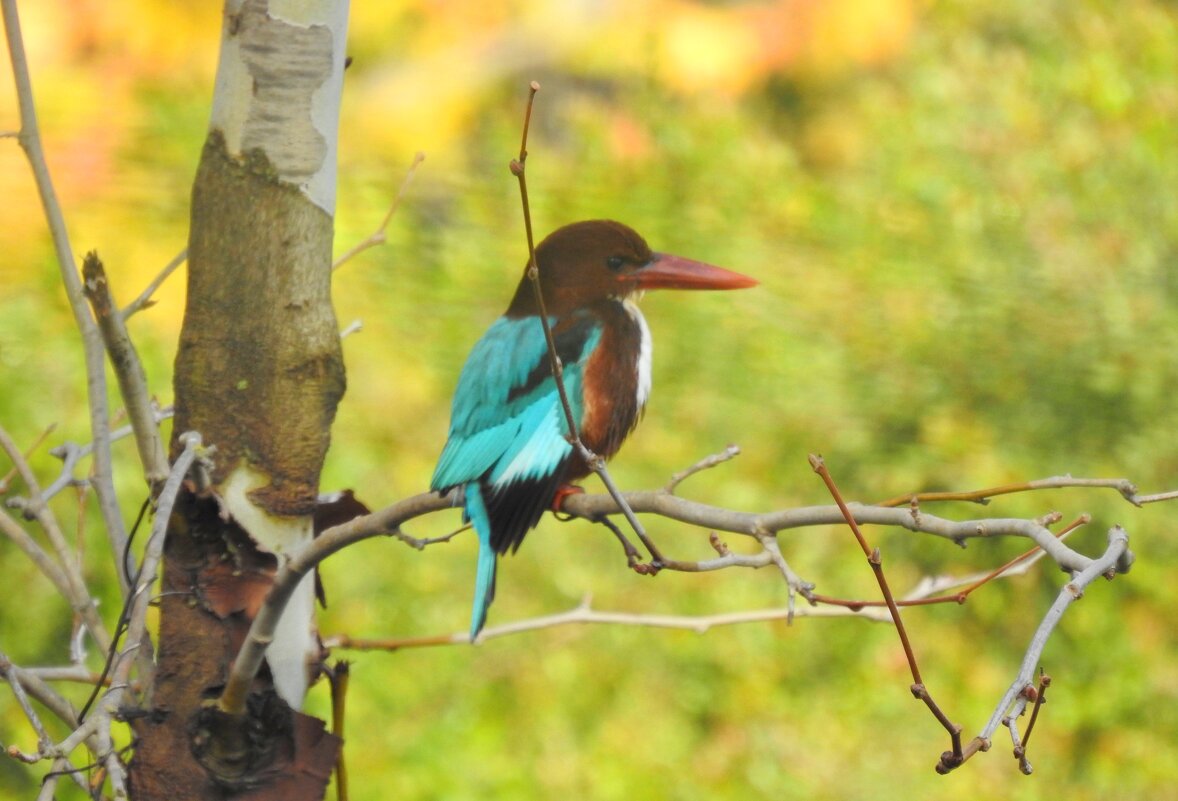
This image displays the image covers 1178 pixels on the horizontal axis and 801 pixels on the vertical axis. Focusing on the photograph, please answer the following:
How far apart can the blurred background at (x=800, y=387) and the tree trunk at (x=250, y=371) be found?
1808 mm

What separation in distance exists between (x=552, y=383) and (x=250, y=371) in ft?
1.53

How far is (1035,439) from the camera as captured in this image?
391 centimetres

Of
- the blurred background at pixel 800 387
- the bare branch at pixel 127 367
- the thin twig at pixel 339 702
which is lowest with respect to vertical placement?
the blurred background at pixel 800 387

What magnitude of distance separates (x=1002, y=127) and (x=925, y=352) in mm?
725

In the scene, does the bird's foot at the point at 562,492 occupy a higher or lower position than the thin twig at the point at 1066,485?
lower

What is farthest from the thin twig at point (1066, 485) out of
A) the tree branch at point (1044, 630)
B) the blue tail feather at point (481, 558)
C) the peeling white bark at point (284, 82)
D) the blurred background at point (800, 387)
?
the blurred background at point (800, 387)

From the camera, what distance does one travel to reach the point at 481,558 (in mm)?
1507

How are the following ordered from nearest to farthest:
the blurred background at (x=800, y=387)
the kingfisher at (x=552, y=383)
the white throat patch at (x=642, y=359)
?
the kingfisher at (x=552, y=383) → the white throat patch at (x=642, y=359) → the blurred background at (x=800, y=387)

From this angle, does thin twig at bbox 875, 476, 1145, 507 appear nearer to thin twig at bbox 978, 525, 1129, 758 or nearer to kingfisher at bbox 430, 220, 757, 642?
thin twig at bbox 978, 525, 1129, 758

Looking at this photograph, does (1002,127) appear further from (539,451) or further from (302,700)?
(302,700)

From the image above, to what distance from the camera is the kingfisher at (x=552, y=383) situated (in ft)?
5.09

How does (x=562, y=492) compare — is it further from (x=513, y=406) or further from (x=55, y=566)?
(x=55, y=566)

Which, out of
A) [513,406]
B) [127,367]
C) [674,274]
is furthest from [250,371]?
[674,274]

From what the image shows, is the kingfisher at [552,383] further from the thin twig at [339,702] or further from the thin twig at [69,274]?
the thin twig at [69,274]
